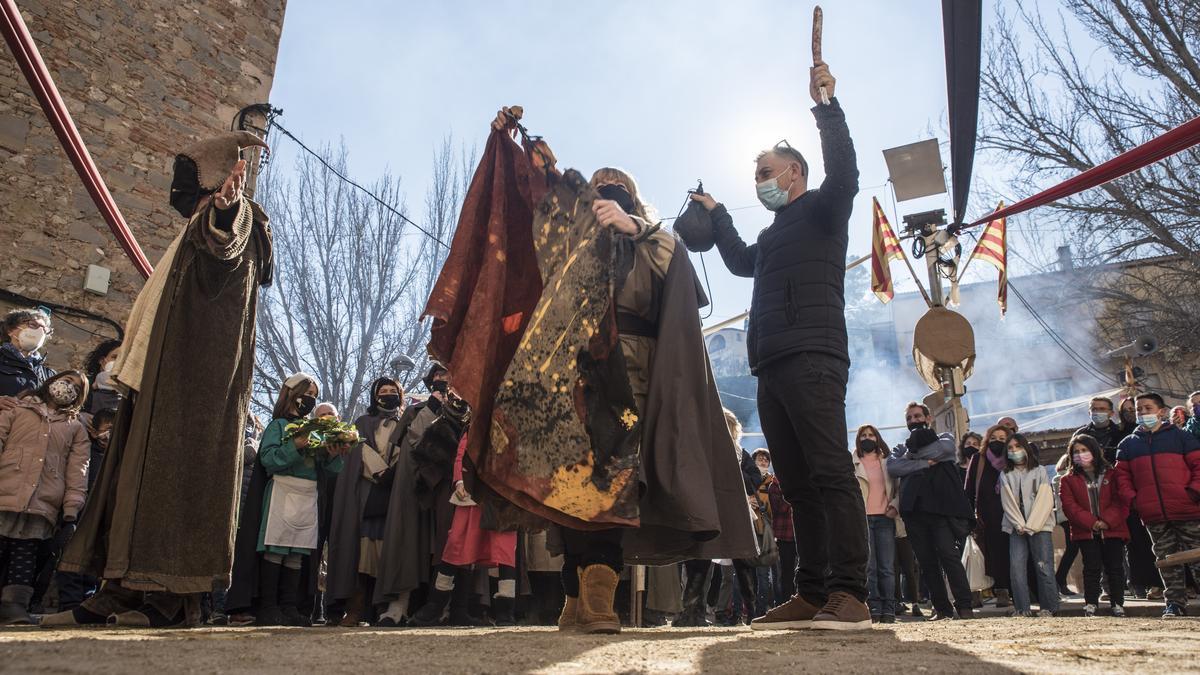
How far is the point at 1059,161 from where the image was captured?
1612 centimetres

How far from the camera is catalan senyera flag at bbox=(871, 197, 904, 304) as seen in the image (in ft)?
44.1

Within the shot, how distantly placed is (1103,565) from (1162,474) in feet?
3.51

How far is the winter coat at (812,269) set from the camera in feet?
12.4

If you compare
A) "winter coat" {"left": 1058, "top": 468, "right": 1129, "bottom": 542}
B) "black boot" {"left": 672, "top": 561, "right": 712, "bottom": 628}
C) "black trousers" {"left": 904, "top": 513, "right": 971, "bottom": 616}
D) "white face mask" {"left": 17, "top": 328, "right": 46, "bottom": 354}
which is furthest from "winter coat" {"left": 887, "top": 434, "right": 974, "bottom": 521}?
"white face mask" {"left": 17, "top": 328, "right": 46, "bottom": 354}

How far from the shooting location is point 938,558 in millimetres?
7410

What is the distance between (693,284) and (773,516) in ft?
20.8

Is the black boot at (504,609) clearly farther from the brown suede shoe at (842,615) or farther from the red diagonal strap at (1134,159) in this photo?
the red diagonal strap at (1134,159)

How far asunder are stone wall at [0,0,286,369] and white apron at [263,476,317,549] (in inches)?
170

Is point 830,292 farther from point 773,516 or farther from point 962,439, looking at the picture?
point 962,439

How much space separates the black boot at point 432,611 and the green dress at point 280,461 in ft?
2.92

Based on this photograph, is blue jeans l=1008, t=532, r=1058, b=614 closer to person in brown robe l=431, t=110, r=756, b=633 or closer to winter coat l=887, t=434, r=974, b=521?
winter coat l=887, t=434, r=974, b=521

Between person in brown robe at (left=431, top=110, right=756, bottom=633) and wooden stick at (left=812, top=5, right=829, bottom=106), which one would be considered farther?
wooden stick at (left=812, top=5, right=829, bottom=106)

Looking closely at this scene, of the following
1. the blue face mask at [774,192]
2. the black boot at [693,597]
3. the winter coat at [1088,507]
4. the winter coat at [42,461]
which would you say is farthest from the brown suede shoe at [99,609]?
the winter coat at [1088,507]

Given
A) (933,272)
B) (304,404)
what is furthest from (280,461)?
(933,272)
